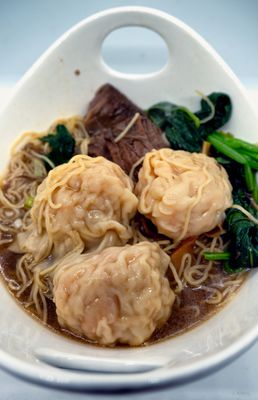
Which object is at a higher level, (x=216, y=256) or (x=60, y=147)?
(x=60, y=147)

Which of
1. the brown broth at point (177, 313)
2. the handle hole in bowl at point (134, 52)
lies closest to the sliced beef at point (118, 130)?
the brown broth at point (177, 313)

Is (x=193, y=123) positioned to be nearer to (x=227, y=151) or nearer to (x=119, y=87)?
(x=227, y=151)

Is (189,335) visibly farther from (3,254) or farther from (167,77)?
(167,77)

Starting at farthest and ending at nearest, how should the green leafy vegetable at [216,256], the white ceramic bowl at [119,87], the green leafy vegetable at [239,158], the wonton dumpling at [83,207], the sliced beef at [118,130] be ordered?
the sliced beef at [118,130] → the green leafy vegetable at [239,158] → the green leafy vegetable at [216,256] → the wonton dumpling at [83,207] → the white ceramic bowl at [119,87]

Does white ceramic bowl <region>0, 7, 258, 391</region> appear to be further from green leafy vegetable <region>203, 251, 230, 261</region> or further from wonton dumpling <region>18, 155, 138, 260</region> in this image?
wonton dumpling <region>18, 155, 138, 260</region>

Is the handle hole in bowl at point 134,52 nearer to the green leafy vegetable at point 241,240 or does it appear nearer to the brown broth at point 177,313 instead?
the green leafy vegetable at point 241,240

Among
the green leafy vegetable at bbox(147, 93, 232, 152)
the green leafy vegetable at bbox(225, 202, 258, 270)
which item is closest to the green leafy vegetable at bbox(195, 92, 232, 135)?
the green leafy vegetable at bbox(147, 93, 232, 152)

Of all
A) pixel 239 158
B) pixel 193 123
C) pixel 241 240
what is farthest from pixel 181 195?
pixel 193 123
